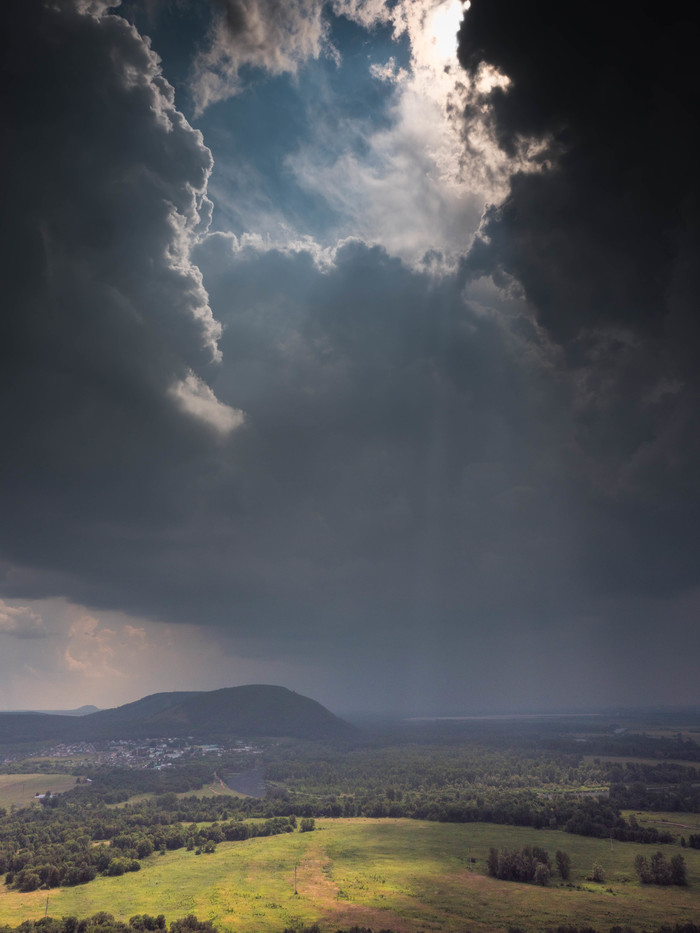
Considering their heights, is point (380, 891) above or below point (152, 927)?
below

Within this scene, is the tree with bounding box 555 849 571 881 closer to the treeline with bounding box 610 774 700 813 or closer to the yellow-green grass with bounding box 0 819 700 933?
the yellow-green grass with bounding box 0 819 700 933

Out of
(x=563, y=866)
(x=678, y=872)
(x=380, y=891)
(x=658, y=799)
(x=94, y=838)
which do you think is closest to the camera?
(x=380, y=891)

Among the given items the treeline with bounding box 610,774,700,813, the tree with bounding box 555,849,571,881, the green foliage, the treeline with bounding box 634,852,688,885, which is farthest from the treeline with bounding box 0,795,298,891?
the treeline with bounding box 610,774,700,813

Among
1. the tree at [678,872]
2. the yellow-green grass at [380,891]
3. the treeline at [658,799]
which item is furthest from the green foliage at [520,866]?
the treeline at [658,799]

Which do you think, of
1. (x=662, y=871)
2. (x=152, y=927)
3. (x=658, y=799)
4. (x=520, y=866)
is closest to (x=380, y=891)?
(x=520, y=866)

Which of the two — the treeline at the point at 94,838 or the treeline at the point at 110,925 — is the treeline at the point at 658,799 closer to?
the treeline at the point at 94,838

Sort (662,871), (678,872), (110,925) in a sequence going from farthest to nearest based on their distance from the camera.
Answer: (662,871), (678,872), (110,925)

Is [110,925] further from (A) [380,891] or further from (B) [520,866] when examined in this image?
(B) [520,866]

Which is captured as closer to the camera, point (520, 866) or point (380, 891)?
point (380, 891)

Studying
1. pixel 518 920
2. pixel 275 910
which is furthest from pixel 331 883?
pixel 518 920
